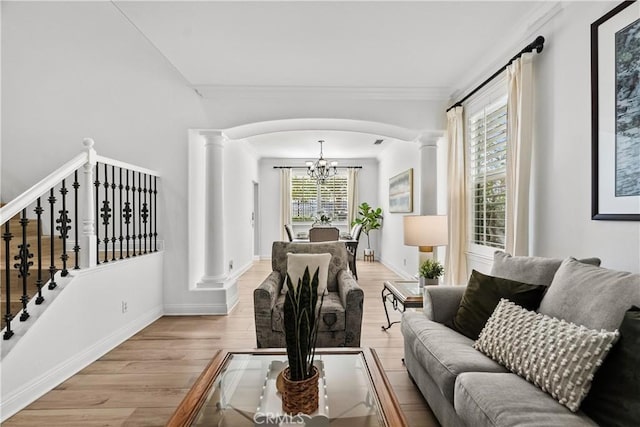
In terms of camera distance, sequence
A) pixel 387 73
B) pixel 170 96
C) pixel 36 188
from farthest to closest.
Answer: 1. pixel 170 96
2. pixel 387 73
3. pixel 36 188

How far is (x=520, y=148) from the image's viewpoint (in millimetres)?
2578

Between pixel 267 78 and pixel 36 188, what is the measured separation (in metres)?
2.35

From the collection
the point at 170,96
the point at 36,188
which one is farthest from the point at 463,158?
the point at 36,188

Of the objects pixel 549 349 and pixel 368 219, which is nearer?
pixel 549 349

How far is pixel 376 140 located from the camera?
679 cm

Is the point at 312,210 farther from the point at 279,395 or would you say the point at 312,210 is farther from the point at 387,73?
the point at 279,395

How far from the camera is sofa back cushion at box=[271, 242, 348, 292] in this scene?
3.30 metres

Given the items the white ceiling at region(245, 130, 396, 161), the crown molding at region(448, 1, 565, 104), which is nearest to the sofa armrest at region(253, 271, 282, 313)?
the crown molding at region(448, 1, 565, 104)

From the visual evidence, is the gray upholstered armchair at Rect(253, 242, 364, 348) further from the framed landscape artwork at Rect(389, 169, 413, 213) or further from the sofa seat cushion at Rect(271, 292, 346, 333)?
the framed landscape artwork at Rect(389, 169, 413, 213)

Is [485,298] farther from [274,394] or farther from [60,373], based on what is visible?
[60,373]

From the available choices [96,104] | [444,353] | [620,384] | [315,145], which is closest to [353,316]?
[444,353]

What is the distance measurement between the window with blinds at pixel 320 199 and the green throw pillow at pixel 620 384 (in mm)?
7844

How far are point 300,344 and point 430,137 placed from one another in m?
3.48

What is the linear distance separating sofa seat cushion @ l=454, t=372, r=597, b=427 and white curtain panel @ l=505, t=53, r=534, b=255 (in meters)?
1.40
